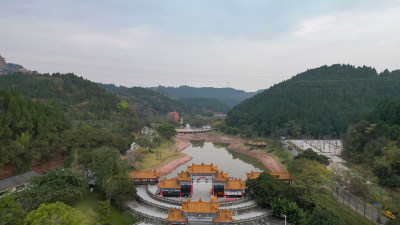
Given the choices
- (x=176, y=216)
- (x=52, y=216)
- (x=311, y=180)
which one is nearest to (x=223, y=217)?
(x=176, y=216)

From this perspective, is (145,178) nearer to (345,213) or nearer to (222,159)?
(345,213)

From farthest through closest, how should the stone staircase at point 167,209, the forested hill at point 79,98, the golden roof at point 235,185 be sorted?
the forested hill at point 79,98, the golden roof at point 235,185, the stone staircase at point 167,209

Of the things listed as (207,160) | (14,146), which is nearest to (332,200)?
(207,160)

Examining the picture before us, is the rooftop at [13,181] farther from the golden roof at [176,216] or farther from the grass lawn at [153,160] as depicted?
the golden roof at [176,216]

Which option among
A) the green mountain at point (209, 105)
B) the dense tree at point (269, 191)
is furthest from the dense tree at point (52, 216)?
the green mountain at point (209, 105)

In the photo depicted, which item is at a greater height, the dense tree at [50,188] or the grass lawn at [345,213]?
the dense tree at [50,188]

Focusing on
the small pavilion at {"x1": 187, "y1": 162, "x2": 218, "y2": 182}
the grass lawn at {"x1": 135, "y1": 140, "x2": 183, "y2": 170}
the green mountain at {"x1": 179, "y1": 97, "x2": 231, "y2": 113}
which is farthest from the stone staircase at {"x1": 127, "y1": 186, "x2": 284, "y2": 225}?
the green mountain at {"x1": 179, "y1": 97, "x2": 231, "y2": 113}
